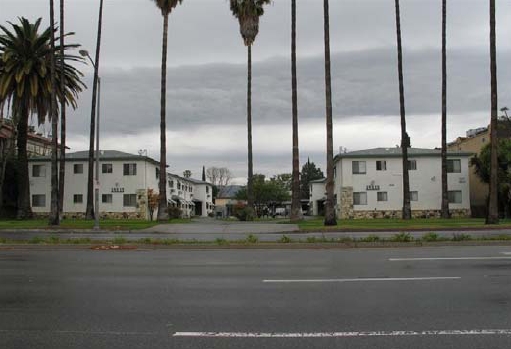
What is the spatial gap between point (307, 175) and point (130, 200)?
75.2 m

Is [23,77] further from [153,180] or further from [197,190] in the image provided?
[197,190]

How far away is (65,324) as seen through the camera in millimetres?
6844

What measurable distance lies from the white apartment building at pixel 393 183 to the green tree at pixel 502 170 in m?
3.67

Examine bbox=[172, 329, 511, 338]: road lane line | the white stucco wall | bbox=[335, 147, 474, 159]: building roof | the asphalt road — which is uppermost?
bbox=[335, 147, 474, 159]: building roof

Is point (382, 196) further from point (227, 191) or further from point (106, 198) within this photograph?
point (227, 191)

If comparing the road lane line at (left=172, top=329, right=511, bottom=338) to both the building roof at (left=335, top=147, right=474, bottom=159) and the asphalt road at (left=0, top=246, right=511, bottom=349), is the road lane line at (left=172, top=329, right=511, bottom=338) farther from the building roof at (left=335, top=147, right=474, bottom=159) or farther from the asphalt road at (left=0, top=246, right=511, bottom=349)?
the building roof at (left=335, top=147, right=474, bottom=159)

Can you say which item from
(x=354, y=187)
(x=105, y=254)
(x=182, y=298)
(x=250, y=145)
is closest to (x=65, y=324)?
(x=182, y=298)

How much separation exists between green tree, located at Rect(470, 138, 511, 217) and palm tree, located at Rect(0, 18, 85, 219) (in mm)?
35304

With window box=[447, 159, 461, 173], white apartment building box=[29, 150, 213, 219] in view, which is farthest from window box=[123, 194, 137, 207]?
window box=[447, 159, 461, 173]

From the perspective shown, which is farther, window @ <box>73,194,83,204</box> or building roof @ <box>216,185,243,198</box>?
building roof @ <box>216,185,243,198</box>

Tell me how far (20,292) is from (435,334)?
670 cm

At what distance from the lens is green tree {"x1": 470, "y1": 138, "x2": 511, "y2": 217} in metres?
44.1

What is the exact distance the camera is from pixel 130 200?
177ft

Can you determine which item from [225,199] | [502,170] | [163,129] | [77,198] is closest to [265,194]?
[225,199]
